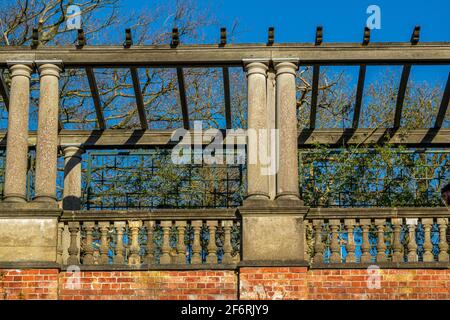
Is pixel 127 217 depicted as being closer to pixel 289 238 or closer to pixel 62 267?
Answer: pixel 62 267

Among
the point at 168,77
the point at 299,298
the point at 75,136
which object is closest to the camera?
the point at 299,298

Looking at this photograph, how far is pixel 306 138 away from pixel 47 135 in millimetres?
5291

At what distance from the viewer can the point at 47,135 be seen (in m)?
17.9

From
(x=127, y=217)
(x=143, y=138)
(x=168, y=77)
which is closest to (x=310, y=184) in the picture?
(x=143, y=138)

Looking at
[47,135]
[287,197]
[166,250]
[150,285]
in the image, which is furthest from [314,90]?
[150,285]

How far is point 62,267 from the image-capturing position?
17.2 m

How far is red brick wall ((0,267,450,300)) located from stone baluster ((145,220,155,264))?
0.23 meters

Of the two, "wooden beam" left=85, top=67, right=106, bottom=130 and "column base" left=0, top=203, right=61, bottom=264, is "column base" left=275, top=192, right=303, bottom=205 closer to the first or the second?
"column base" left=0, top=203, right=61, bottom=264

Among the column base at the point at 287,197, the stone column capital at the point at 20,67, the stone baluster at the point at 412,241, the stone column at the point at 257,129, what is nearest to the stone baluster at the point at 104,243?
the stone column at the point at 257,129

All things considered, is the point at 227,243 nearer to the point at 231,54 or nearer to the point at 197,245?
the point at 197,245

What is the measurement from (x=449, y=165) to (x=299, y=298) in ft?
18.5

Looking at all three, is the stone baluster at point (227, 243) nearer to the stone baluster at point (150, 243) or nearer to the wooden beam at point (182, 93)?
the stone baluster at point (150, 243)

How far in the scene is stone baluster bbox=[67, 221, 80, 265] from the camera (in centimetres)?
1731

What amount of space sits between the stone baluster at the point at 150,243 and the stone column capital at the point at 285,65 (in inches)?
120
